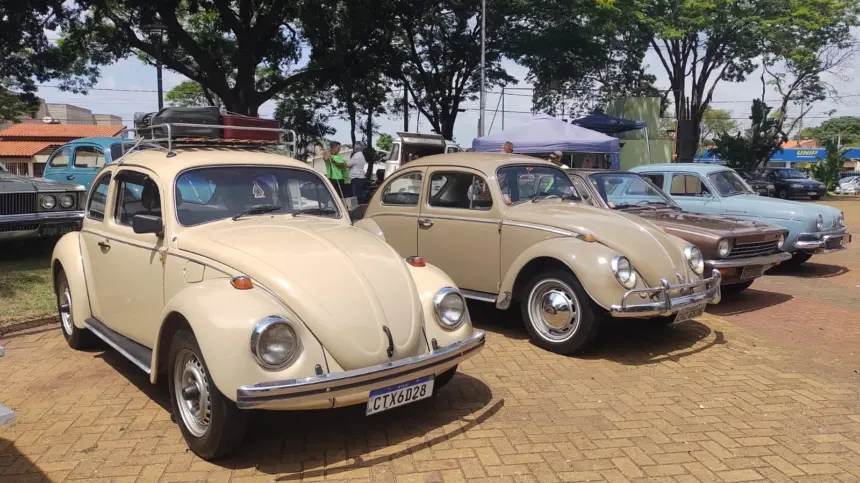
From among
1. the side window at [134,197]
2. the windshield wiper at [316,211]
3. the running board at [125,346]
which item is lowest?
the running board at [125,346]

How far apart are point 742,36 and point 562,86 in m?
7.09

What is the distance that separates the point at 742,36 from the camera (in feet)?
76.8

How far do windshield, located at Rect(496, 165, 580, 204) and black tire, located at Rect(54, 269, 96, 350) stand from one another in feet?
13.1

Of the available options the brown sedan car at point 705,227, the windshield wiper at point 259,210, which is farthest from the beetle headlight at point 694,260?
the windshield wiper at point 259,210

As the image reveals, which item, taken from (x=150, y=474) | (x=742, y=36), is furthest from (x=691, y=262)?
(x=742, y=36)

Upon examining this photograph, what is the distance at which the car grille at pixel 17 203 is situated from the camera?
8.43 meters

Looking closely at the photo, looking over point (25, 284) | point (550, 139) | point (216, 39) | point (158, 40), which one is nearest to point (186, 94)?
point (216, 39)

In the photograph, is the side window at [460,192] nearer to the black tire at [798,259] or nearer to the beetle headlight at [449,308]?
the beetle headlight at [449,308]

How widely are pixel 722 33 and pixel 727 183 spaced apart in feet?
55.0

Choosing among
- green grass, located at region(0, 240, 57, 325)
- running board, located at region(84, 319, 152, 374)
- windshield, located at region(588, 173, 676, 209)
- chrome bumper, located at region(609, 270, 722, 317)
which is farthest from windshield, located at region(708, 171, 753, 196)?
green grass, located at region(0, 240, 57, 325)

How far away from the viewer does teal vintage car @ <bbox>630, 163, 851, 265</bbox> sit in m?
9.45

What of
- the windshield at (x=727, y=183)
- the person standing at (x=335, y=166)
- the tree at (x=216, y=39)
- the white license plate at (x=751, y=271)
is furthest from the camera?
the tree at (x=216, y=39)

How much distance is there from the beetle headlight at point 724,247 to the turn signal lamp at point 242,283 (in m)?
5.56

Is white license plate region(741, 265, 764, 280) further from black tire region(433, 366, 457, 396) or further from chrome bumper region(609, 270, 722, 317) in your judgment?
black tire region(433, 366, 457, 396)
